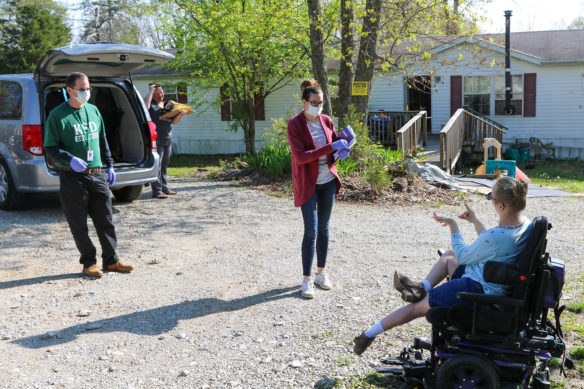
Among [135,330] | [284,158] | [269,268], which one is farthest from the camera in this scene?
Result: [284,158]

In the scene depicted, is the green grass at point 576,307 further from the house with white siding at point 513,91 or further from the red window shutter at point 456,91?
the red window shutter at point 456,91

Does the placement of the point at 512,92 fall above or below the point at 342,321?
above

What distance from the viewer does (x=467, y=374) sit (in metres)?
3.15

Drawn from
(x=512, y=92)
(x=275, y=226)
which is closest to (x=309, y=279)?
(x=275, y=226)

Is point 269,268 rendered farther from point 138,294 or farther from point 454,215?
point 454,215

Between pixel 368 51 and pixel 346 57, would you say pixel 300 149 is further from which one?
pixel 368 51

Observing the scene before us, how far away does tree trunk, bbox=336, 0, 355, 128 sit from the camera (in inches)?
443

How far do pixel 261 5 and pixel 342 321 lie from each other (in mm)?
13310

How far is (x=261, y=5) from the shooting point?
16250mm

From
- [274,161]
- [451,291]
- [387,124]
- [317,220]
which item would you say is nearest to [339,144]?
[317,220]

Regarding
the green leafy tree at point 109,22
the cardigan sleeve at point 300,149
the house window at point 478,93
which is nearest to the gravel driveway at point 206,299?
the cardigan sleeve at point 300,149

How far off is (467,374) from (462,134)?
47.9 ft

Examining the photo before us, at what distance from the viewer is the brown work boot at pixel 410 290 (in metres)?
3.55

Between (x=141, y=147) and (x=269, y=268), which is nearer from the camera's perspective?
(x=269, y=268)
